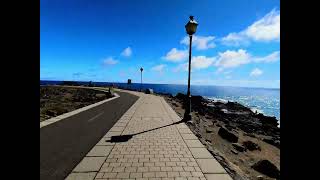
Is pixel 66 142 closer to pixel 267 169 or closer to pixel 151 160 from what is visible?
pixel 151 160

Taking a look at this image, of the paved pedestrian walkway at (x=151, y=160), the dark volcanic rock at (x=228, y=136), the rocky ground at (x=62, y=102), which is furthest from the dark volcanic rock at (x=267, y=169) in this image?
the rocky ground at (x=62, y=102)

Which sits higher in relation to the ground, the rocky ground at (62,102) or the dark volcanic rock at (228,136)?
the rocky ground at (62,102)

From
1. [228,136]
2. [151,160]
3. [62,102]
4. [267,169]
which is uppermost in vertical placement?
[62,102]

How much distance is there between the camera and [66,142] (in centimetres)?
856

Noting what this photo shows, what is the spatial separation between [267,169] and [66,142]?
6.30 metres

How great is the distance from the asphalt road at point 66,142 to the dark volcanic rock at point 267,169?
5171 millimetres

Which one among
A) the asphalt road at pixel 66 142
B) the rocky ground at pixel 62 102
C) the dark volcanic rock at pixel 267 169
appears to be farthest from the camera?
the rocky ground at pixel 62 102

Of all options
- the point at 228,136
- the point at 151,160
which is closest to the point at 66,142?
the point at 151,160

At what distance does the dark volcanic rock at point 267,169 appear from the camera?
7914 mm

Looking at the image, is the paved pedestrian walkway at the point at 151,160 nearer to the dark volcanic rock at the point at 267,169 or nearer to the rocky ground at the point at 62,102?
the dark volcanic rock at the point at 267,169

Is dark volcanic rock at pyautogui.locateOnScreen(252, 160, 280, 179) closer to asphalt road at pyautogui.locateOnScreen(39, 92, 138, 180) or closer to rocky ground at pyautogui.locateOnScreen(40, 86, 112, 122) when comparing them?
asphalt road at pyautogui.locateOnScreen(39, 92, 138, 180)
